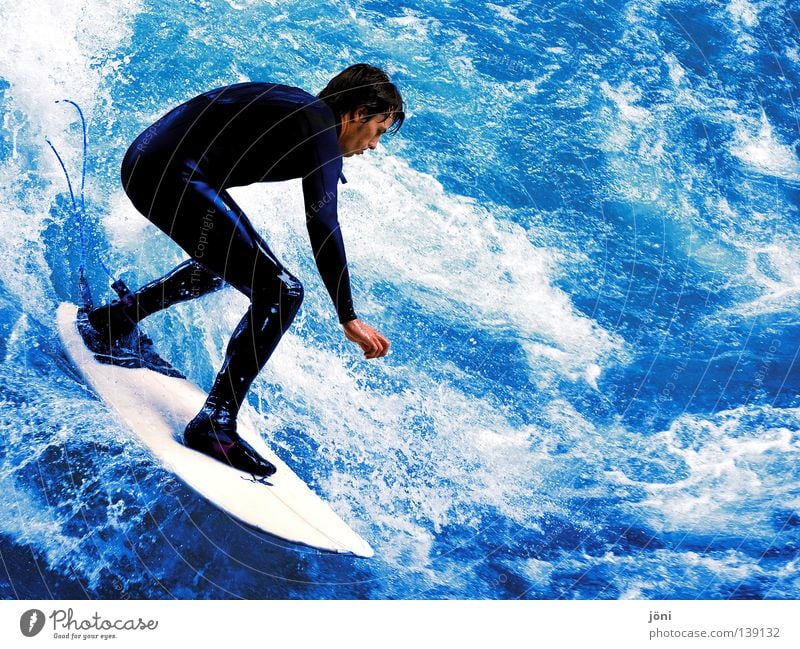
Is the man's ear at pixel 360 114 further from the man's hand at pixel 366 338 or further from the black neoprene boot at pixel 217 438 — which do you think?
the black neoprene boot at pixel 217 438

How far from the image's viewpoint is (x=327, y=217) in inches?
42.1

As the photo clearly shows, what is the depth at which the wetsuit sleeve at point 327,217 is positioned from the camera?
1.07 meters

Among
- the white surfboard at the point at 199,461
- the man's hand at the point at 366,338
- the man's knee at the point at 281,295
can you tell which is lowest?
the white surfboard at the point at 199,461

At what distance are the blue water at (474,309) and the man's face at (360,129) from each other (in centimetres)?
48

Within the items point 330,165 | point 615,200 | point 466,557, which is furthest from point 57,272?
point 615,200

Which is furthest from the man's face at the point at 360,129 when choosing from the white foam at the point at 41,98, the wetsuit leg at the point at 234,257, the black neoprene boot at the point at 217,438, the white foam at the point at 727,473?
the white foam at the point at 727,473

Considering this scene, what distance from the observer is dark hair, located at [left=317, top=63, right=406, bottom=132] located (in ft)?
3.85

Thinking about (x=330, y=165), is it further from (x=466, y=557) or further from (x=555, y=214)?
(x=555, y=214)

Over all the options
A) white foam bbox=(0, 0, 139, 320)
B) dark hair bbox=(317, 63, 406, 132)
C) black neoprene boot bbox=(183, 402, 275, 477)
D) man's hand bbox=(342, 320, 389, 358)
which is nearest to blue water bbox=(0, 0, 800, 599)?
white foam bbox=(0, 0, 139, 320)

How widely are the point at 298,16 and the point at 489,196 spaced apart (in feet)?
2.02

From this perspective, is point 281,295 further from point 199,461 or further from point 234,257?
point 199,461

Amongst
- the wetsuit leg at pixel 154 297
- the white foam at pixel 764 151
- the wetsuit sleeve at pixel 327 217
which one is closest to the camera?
the wetsuit sleeve at pixel 327 217

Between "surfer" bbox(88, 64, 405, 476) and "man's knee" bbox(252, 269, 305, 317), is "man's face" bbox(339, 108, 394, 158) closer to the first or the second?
"surfer" bbox(88, 64, 405, 476)
